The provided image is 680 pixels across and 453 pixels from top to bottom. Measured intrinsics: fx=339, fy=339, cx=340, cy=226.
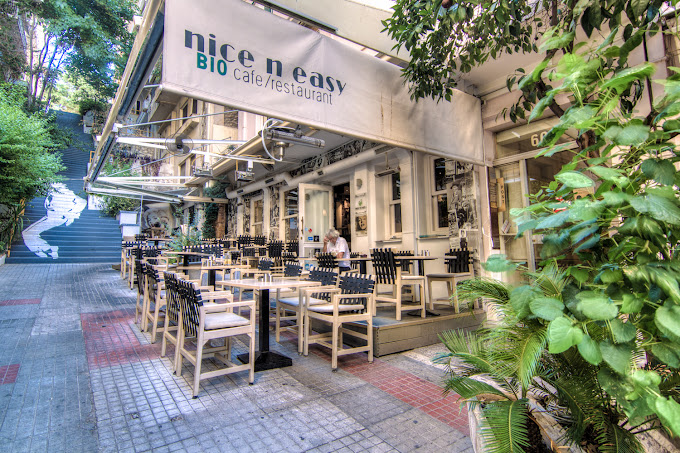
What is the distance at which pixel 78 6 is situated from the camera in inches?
714

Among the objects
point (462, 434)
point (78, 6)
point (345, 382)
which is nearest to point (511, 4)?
point (462, 434)

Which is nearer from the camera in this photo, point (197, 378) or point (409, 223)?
point (197, 378)

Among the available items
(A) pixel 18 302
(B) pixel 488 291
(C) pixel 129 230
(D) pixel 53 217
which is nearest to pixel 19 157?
(A) pixel 18 302

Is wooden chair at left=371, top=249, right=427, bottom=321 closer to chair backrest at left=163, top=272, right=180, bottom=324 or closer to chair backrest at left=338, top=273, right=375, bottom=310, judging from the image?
chair backrest at left=338, top=273, right=375, bottom=310

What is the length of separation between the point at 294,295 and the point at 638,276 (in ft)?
17.0

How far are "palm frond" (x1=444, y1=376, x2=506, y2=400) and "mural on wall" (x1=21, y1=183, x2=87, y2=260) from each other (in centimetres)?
1583

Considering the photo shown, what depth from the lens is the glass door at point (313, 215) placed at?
30.6 feet

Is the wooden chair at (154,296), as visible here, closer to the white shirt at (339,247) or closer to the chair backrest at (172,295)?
the chair backrest at (172,295)

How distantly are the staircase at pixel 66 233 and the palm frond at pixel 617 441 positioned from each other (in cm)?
1617

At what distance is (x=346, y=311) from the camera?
164 inches

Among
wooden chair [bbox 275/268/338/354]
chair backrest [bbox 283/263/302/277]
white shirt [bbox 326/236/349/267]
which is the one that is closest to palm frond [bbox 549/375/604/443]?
wooden chair [bbox 275/268/338/354]

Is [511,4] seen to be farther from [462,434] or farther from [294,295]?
[294,295]

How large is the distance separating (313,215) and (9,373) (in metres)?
6.96

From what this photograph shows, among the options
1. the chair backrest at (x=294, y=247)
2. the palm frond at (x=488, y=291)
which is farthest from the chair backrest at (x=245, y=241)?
the palm frond at (x=488, y=291)
